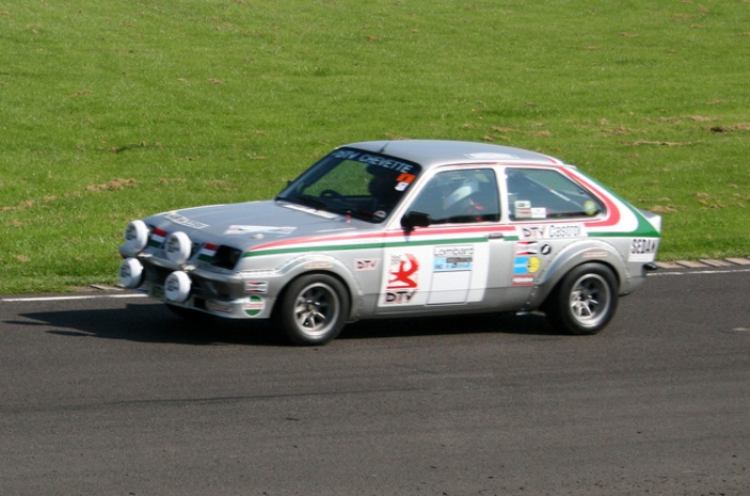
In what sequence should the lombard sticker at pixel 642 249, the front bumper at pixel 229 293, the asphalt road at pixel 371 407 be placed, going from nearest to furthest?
Result: the asphalt road at pixel 371 407
the front bumper at pixel 229 293
the lombard sticker at pixel 642 249

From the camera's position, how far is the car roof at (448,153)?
11.5m

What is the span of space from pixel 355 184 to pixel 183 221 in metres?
1.42

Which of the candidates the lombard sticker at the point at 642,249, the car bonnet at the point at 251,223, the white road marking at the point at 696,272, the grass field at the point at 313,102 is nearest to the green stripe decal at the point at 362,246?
the car bonnet at the point at 251,223

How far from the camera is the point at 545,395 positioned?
9.70 m

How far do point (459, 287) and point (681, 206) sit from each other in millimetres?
9042

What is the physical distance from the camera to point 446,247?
11.1m

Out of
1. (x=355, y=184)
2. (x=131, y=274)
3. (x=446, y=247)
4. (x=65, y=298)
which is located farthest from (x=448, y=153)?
(x=65, y=298)

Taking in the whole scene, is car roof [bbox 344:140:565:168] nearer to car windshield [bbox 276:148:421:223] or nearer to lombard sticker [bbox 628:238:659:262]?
car windshield [bbox 276:148:421:223]

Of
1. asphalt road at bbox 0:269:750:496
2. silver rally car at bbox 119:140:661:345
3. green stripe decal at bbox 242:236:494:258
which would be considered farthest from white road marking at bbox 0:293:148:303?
green stripe decal at bbox 242:236:494:258

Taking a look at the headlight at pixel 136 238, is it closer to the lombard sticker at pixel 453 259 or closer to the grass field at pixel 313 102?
the grass field at pixel 313 102

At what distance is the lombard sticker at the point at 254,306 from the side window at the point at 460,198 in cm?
148

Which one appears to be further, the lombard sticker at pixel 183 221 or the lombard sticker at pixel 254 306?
the lombard sticker at pixel 183 221

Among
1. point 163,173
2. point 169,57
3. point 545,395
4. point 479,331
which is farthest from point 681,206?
point 169,57

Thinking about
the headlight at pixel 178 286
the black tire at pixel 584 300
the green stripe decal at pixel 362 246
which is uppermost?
the green stripe decal at pixel 362 246
